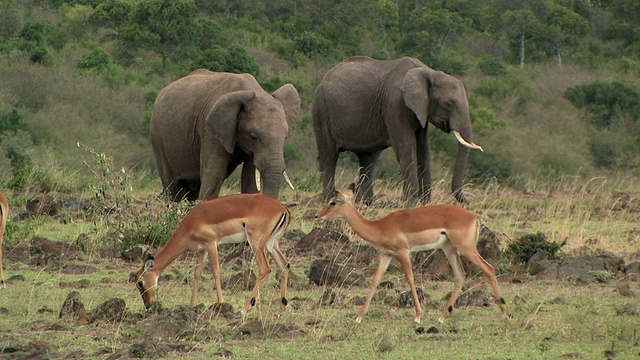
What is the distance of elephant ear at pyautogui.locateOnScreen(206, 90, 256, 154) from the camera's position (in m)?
→ 12.9

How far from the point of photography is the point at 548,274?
1156 centimetres

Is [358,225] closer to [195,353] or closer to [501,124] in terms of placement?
[195,353]

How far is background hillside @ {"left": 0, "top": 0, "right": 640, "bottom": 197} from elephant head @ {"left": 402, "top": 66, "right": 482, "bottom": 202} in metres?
4.71

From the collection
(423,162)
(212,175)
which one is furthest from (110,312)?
(423,162)

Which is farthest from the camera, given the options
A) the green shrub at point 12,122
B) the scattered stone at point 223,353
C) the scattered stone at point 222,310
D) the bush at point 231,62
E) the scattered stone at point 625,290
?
the bush at point 231,62

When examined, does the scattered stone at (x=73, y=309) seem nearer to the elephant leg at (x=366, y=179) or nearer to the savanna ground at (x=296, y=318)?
the savanna ground at (x=296, y=318)

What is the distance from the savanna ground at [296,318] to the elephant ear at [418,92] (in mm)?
3563

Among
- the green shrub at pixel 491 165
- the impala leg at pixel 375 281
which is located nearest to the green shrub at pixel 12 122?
the green shrub at pixel 491 165

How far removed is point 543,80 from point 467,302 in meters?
27.6

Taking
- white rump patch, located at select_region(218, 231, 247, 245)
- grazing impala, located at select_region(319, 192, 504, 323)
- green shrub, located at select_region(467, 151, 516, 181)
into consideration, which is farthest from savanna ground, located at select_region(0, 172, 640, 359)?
green shrub, located at select_region(467, 151, 516, 181)

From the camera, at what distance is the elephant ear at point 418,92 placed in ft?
54.1

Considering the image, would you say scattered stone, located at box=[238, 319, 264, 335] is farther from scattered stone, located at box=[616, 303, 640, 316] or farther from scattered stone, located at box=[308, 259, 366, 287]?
scattered stone, located at box=[616, 303, 640, 316]

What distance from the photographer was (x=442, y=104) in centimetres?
1659

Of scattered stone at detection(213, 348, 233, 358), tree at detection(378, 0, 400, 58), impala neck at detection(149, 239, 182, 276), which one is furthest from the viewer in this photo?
tree at detection(378, 0, 400, 58)
